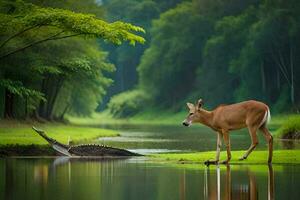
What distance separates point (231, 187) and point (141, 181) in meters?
2.64

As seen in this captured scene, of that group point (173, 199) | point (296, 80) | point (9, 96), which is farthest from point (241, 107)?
point (296, 80)

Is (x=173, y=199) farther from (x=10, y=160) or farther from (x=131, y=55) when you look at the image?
(x=131, y=55)

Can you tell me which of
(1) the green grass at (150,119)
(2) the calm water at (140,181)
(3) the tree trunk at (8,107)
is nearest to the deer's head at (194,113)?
(2) the calm water at (140,181)

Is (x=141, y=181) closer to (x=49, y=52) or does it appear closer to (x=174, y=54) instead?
(x=49, y=52)

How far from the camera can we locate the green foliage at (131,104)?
401 feet

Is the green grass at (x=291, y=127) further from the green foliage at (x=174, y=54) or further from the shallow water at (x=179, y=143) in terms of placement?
the green foliage at (x=174, y=54)

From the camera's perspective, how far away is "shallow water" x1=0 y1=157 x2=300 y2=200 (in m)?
18.9

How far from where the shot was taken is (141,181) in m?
22.0

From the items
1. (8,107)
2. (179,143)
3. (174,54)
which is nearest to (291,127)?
A: (179,143)

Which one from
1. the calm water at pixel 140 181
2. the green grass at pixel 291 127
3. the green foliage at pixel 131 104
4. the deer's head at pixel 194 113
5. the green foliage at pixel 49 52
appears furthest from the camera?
the green foliage at pixel 131 104

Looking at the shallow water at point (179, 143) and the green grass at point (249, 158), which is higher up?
the shallow water at point (179, 143)

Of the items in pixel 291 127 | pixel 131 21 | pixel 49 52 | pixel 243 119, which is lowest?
pixel 243 119


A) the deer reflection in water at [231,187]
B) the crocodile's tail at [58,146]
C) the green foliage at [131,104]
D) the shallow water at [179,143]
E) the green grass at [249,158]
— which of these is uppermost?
the green foliage at [131,104]

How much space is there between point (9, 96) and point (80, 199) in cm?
3676
